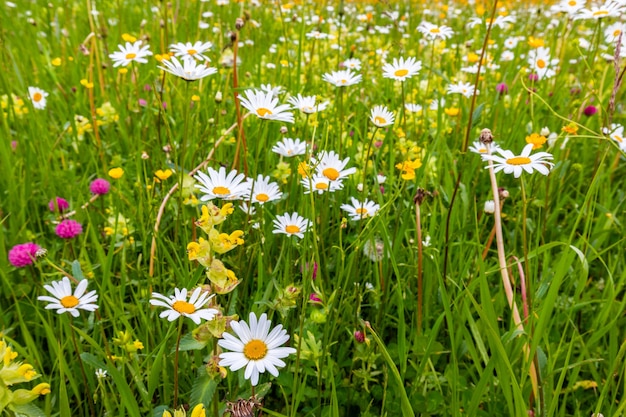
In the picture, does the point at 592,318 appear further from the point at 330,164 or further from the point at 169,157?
the point at 169,157

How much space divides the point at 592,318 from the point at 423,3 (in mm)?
4538

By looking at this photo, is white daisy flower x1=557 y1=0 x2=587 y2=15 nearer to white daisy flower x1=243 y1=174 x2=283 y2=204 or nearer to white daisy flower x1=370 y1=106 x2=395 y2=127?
white daisy flower x1=370 y1=106 x2=395 y2=127

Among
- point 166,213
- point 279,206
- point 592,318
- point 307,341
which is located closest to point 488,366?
point 307,341

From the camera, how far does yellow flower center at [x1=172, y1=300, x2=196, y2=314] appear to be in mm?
684

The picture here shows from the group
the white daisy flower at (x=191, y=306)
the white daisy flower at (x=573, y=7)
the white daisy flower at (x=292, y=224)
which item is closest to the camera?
the white daisy flower at (x=191, y=306)

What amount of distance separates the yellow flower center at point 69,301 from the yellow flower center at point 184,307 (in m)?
0.26

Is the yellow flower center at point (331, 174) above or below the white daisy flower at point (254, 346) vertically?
above

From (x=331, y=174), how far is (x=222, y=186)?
0.23 meters

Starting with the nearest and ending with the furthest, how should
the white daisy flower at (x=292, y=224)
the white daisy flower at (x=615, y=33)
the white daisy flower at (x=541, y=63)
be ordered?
the white daisy flower at (x=292, y=224) → the white daisy flower at (x=615, y=33) → the white daisy flower at (x=541, y=63)

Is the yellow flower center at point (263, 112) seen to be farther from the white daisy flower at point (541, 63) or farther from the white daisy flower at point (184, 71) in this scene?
the white daisy flower at point (541, 63)

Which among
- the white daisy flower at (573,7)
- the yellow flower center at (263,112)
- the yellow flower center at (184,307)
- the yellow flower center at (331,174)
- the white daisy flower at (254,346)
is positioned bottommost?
the white daisy flower at (254,346)

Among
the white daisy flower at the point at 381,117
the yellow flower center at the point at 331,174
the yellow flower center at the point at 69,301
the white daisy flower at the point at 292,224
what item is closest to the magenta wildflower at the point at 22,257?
the yellow flower center at the point at 69,301

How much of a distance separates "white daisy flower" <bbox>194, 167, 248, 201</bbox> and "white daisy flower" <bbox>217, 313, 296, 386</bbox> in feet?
1.09

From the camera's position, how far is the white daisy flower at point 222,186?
3.28ft
